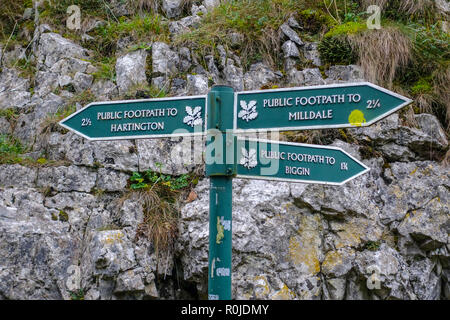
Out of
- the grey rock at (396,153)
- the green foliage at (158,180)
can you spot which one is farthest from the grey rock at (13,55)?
the grey rock at (396,153)

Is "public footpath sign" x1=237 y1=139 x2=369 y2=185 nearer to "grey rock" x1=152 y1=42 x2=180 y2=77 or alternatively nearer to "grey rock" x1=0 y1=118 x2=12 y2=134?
"grey rock" x1=152 y1=42 x2=180 y2=77

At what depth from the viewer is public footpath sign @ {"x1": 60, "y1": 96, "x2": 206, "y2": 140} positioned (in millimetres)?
2939

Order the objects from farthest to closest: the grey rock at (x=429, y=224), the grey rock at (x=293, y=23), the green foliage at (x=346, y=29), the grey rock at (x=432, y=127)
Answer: the grey rock at (x=293, y=23) < the green foliage at (x=346, y=29) < the grey rock at (x=432, y=127) < the grey rock at (x=429, y=224)

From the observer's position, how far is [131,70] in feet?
18.9

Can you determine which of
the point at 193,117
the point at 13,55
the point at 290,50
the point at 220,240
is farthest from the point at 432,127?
the point at 13,55

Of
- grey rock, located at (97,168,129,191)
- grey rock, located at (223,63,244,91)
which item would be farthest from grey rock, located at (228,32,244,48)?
grey rock, located at (97,168,129,191)

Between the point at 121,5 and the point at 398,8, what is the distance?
402cm

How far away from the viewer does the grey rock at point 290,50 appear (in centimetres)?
583

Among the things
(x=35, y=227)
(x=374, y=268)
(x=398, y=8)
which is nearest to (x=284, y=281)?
(x=374, y=268)

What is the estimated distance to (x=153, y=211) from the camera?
463 cm

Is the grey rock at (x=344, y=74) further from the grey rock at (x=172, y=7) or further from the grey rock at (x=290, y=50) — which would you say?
the grey rock at (x=172, y=7)

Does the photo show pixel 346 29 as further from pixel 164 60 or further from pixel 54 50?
pixel 54 50

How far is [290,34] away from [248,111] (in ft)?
11.4

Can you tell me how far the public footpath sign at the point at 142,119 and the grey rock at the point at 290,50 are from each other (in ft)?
10.4
